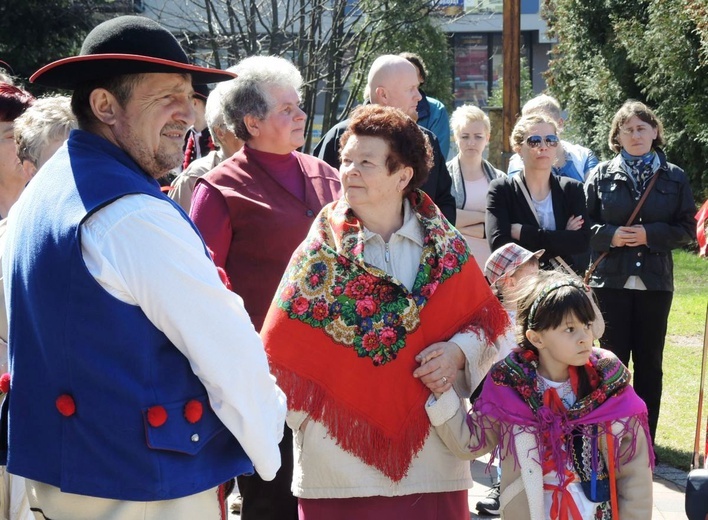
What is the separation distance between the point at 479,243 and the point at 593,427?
11.1ft

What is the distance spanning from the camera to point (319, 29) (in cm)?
1609

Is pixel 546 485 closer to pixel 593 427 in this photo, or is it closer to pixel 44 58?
pixel 593 427

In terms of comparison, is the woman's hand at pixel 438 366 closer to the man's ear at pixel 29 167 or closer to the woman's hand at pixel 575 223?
the man's ear at pixel 29 167

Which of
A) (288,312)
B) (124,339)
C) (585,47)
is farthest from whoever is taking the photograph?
(585,47)

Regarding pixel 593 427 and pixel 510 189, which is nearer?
Answer: pixel 593 427

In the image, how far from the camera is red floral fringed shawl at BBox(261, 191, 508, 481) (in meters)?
3.45

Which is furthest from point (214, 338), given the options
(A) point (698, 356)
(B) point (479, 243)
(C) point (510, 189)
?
(A) point (698, 356)

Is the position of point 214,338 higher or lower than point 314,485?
higher

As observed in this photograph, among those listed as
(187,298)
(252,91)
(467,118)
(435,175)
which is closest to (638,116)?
(467,118)

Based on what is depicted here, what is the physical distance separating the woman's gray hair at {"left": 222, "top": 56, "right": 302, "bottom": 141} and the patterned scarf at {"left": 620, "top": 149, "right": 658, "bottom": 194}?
9.59ft

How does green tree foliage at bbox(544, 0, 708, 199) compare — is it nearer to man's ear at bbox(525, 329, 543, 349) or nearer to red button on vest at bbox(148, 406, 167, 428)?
man's ear at bbox(525, 329, 543, 349)

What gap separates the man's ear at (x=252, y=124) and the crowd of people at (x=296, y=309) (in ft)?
0.04

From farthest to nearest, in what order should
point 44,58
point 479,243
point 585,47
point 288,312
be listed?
point 585,47, point 44,58, point 479,243, point 288,312

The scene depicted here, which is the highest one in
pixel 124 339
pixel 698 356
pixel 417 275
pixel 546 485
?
pixel 124 339
